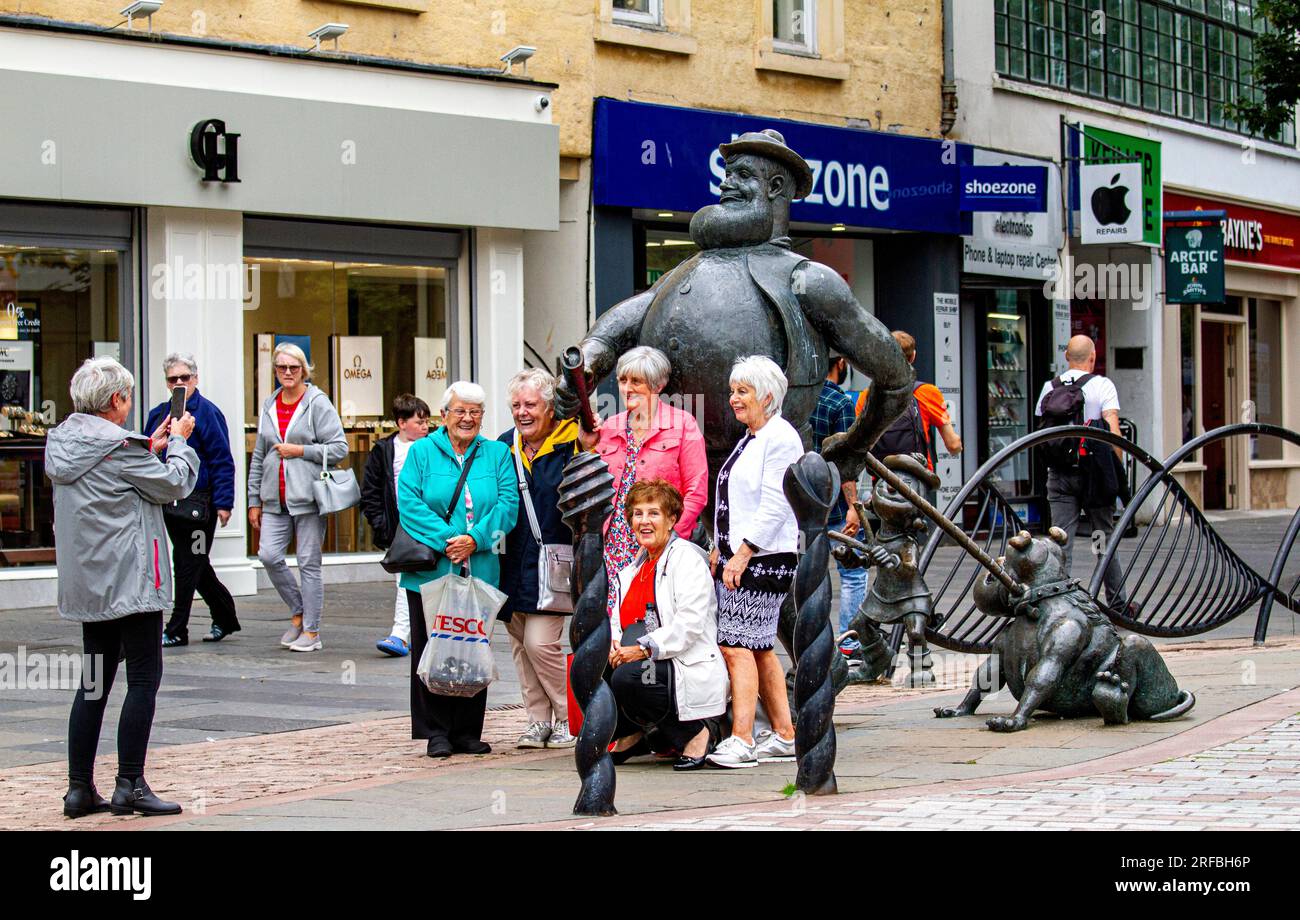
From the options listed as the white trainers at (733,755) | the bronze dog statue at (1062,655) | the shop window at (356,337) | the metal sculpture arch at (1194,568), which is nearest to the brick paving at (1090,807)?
the white trainers at (733,755)

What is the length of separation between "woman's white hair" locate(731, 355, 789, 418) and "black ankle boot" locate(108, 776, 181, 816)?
105 inches

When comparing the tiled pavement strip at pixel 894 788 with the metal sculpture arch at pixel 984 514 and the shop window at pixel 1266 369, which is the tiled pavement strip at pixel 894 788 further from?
the shop window at pixel 1266 369

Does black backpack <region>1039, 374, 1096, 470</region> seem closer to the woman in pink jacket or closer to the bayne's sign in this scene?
the woman in pink jacket

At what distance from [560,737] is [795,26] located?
13107 mm

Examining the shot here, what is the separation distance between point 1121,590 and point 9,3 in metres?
8.79

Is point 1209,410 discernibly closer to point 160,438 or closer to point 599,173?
point 599,173

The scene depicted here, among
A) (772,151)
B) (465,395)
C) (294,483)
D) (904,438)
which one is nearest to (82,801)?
(465,395)

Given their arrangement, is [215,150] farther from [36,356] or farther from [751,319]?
[751,319]

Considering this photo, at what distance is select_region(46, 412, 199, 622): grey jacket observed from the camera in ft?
22.8

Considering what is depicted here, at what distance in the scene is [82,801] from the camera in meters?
6.89

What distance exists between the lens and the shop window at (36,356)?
14391 millimetres

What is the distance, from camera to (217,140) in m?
14.9
